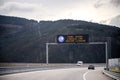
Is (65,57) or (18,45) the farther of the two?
(18,45)

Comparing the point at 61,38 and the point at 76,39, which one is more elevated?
the point at 61,38

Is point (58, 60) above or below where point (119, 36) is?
below

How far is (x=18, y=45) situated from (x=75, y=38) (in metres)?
113

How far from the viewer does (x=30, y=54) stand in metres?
166

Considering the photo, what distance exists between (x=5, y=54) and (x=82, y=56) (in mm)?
39585

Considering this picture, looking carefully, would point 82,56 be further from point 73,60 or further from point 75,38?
point 75,38

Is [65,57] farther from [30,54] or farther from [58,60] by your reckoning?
[30,54]

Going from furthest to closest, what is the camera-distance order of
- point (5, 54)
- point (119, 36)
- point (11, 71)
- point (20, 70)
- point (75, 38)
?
point (119, 36) → point (5, 54) → point (75, 38) → point (20, 70) → point (11, 71)

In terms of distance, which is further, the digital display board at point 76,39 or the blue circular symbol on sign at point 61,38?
the blue circular symbol on sign at point 61,38

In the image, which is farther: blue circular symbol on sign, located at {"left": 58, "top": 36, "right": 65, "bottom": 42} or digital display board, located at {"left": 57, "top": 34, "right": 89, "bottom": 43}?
blue circular symbol on sign, located at {"left": 58, "top": 36, "right": 65, "bottom": 42}

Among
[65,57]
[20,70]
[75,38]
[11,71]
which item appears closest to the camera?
[11,71]

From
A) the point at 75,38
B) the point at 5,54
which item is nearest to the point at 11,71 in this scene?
the point at 75,38

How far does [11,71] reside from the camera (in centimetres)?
4362

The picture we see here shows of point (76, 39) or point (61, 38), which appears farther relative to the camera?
point (61, 38)
